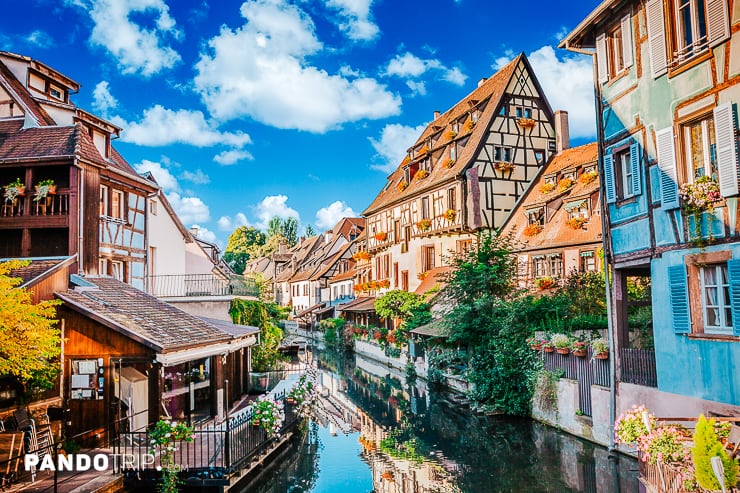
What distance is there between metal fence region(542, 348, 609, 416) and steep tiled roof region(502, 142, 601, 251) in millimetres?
7628

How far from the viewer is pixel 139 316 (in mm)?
13508

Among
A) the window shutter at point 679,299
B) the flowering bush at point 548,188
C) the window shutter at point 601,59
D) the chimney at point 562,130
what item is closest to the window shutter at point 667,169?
the window shutter at point 679,299

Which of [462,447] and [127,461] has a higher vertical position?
[127,461]

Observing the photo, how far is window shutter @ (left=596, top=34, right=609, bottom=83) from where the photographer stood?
1406cm

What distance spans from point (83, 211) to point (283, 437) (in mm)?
7447

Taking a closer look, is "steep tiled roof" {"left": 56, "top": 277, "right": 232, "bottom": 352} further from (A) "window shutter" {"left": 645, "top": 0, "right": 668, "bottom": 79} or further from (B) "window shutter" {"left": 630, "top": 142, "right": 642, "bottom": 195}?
(A) "window shutter" {"left": 645, "top": 0, "right": 668, "bottom": 79}

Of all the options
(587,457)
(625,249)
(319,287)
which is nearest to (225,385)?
(587,457)

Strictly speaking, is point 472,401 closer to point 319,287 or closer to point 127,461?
point 127,461

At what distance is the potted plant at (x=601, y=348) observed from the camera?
13.9 m

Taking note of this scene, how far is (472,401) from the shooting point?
20062 millimetres

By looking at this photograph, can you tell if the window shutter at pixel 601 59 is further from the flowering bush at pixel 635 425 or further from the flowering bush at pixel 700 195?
the flowering bush at pixel 635 425

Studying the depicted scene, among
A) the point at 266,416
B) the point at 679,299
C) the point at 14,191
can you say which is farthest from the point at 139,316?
the point at 679,299

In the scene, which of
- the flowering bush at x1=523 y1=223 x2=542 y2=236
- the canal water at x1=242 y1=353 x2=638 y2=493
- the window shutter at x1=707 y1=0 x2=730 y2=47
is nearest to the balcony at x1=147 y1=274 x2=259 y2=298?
the canal water at x1=242 y1=353 x2=638 y2=493

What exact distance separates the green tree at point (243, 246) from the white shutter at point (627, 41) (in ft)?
262
